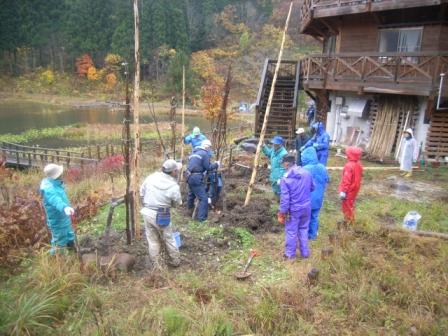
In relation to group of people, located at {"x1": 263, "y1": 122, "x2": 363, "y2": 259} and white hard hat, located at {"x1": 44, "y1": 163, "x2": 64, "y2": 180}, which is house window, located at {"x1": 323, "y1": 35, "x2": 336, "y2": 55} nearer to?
group of people, located at {"x1": 263, "y1": 122, "x2": 363, "y2": 259}

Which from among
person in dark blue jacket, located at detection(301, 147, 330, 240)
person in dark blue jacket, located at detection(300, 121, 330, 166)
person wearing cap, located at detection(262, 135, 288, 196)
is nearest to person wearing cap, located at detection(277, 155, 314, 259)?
person in dark blue jacket, located at detection(301, 147, 330, 240)

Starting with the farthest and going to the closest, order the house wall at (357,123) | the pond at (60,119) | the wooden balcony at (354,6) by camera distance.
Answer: the pond at (60,119)
the house wall at (357,123)
the wooden balcony at (354,6)

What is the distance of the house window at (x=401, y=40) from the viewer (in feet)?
43.8

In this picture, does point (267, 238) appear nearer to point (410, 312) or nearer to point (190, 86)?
point (410, 312)

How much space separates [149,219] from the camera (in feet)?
16.2

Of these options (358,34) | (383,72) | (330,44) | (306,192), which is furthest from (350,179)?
(330,44)

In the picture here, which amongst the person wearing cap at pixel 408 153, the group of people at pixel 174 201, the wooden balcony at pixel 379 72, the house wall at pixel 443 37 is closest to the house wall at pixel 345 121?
the wooden balcony at pixel 379 72

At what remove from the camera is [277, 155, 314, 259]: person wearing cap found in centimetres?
527

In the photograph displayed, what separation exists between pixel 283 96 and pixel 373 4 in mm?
5663

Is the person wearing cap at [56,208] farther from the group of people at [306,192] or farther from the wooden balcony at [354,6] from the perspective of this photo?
the wooden balcony at [354,6]

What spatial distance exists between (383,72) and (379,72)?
261 mm

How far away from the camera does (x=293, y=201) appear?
17.5 feet

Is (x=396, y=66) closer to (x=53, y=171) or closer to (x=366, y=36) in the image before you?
(x=366, y=36)

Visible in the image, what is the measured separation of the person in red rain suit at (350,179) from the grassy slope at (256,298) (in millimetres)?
1083
